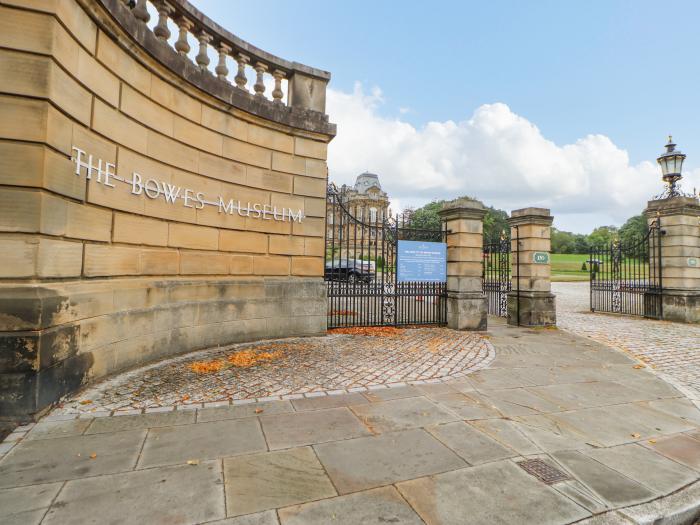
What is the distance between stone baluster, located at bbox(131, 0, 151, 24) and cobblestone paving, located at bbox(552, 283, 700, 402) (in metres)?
9.47

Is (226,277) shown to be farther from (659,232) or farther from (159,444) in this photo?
(659,232)

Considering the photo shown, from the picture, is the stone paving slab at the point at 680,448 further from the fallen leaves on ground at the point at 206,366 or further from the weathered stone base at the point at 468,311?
the weathered stone base at the point at 468,311

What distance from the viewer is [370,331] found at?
29.6ft

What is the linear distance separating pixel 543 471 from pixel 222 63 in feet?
26.0

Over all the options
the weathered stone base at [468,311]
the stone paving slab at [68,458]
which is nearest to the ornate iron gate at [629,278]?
the weathered stone base at [468,311]

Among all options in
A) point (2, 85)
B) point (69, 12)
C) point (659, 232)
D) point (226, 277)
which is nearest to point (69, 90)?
point (2, 85)

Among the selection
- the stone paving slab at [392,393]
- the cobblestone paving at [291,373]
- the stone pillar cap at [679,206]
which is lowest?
the stone paving slab at [392,393]

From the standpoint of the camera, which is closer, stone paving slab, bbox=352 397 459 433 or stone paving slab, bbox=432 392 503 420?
stone paving slab, bbox=352 397 459 433

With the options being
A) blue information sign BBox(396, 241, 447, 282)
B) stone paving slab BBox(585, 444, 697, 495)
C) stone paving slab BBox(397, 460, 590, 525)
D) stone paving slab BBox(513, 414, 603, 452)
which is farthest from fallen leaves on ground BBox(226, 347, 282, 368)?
stone paving slab BBox(585, 444, 697, 495)

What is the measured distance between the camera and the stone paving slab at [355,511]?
2311 millimetres

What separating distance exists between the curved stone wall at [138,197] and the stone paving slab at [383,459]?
3164mm

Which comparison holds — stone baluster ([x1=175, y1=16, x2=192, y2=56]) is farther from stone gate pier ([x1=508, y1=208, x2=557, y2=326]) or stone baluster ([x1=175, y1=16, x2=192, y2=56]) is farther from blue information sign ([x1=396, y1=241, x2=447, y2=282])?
stone gate pier ([x1=508, y1=208, x2=557, y2=326])

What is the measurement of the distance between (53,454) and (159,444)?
31.3 inches

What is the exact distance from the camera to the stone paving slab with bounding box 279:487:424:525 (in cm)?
231
